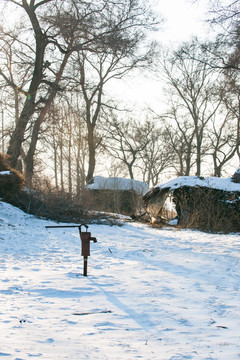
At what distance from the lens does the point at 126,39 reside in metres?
15.0

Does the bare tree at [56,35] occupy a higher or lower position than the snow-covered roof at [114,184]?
higher

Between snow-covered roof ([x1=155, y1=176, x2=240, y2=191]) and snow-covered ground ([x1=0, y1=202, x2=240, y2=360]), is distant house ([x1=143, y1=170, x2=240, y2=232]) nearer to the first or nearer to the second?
snow-covered roof ([x1=155, y1=176, x2=240, y2=191])

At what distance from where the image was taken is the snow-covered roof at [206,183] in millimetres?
12227

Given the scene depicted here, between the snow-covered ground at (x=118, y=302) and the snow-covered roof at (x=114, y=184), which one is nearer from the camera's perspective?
the snow-covered ground at (x=118, y=302)

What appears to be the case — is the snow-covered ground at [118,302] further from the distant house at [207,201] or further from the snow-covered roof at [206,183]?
the snow-covered roof at [206,183]

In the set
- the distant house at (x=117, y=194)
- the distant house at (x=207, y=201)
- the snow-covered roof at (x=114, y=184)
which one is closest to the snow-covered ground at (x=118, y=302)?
the distant house at (x=207, y=201)

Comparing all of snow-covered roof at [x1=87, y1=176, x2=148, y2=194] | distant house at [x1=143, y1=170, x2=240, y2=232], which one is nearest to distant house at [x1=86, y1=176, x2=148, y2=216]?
snow-covered roof at [x1=87, y1=176, x2=148, y2=194]

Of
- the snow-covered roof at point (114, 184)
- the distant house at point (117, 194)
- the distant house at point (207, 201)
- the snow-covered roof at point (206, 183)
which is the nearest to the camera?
the distant house at point (207, 201)

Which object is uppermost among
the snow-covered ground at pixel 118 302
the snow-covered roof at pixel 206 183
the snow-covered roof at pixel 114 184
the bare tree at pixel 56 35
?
the bare tree at pixel 56 35

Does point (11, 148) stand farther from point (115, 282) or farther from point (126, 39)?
point (115, 282)

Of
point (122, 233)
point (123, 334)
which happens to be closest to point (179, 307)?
point (123, 334)

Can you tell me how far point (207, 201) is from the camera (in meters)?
12.0

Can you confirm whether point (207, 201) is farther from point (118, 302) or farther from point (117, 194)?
point (117, 194)

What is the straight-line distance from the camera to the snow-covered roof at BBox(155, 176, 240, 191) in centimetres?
1223
